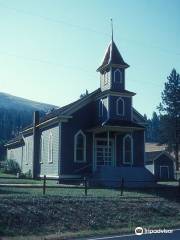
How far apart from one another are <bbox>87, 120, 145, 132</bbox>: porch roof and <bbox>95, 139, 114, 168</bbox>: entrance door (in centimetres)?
203

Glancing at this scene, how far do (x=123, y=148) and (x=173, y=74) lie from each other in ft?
117

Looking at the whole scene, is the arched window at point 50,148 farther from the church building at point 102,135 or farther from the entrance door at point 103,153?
the entrance door at point 103,153

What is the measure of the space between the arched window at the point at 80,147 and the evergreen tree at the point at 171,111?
30.5 metres

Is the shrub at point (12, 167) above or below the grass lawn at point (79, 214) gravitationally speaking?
above

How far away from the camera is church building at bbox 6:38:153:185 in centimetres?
3350

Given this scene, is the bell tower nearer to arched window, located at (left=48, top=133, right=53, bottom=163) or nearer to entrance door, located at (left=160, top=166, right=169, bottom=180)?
arched window, located at (left=48, top=133, right=53, bottom=163)

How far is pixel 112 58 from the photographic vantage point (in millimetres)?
36031

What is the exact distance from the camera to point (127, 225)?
60.1 feet

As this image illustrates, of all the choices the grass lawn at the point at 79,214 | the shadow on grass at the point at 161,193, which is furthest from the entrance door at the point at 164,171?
the grass lawn at the point at 79,214

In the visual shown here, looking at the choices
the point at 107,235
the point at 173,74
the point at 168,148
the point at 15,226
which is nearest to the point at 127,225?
the point at 107,235

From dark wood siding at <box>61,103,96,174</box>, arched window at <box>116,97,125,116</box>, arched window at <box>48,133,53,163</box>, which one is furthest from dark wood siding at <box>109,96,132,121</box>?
arched window at <box>48,133,53,163</box>

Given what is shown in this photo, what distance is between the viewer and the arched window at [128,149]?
1431 inches

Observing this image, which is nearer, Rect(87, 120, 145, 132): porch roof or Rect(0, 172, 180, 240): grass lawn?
Rect(0, 172, 180, 240): grass lawn

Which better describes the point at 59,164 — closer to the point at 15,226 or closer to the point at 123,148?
the point at 123,148
